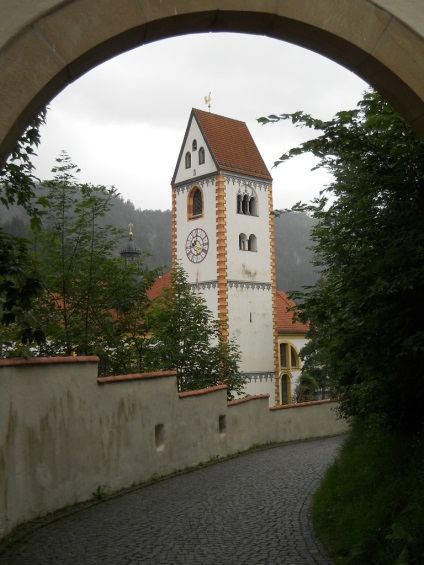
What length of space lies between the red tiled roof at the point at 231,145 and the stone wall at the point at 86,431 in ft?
89.2

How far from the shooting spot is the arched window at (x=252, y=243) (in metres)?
41.7

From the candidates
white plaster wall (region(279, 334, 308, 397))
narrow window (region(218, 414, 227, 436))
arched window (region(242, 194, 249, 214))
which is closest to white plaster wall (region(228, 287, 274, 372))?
arched window (region(242, 194, 249, 214))

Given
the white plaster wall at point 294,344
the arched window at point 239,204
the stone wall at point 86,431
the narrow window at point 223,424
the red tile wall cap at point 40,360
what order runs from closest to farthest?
the red tile wall cap at point 40,360 → the stone wall at point 86,431 → the narrow window at point 223,424 → the arched window at point 239,204 → the white plaster wall at point 294,344

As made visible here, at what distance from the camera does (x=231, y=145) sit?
42.7 m

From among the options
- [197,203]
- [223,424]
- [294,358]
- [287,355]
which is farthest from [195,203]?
[223,424]

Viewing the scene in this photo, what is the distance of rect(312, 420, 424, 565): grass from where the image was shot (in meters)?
4.92

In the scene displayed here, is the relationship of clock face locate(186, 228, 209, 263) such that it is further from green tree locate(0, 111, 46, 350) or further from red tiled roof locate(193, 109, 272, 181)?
green tree locate(0, 111, 46, 350)

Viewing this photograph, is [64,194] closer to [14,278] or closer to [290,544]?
[14,278]

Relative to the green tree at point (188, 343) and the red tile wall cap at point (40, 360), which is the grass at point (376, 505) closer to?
the red tile wall cap at point (40, 360)

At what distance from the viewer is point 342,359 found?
22.4ft

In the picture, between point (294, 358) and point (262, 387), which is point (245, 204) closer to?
point (262, 387)

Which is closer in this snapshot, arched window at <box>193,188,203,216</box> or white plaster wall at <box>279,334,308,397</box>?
arched window at <box>193,188,203,216</box>

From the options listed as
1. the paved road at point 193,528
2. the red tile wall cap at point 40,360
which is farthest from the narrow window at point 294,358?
the red tile wall cap at point 40,360

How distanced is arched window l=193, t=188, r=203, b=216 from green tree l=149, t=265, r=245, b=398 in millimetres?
22573
